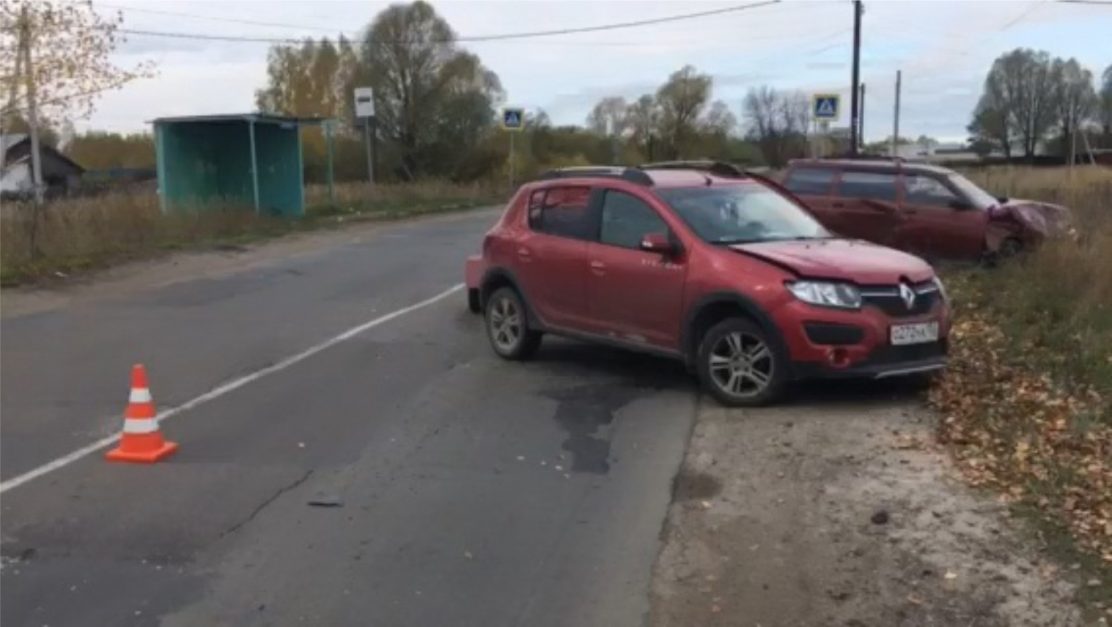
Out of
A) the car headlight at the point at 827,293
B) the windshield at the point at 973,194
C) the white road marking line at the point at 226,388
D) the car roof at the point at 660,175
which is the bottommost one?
the white road marking line at the point at 226,388

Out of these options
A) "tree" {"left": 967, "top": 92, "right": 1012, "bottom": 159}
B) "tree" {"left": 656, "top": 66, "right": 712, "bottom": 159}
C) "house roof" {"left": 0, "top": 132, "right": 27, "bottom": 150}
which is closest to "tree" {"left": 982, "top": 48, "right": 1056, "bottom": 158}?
"tree" {"left": 967, "top": 92, "right": 1012, "bottom": 159}

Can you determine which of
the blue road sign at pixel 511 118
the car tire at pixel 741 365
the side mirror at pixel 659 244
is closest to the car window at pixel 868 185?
the side mirror at pixel 659 244

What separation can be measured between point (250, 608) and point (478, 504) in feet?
5.61

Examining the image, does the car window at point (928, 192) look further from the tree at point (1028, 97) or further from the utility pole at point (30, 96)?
the tree at point (1028, 97)

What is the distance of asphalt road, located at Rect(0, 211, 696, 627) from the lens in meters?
5.39

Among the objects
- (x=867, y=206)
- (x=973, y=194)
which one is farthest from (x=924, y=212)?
(x=867, y=206)

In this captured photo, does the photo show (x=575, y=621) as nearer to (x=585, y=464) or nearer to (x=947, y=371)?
(x=585, y=464)

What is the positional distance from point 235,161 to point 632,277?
25820 millimetres

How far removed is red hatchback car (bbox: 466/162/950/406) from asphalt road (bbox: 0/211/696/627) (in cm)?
49

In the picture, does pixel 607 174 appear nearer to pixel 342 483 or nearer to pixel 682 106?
pixel 342 483

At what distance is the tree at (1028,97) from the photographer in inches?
2736

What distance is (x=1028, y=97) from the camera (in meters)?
70.7

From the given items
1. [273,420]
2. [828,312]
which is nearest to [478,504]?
[273,420]

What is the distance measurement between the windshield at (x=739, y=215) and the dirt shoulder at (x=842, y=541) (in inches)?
73.3
